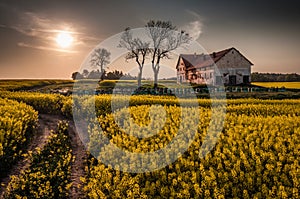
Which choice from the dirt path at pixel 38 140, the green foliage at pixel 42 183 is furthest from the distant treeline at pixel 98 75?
the green foliage at pixel 42 183

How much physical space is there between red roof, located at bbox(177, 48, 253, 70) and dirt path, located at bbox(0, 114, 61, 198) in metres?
→ 40.8

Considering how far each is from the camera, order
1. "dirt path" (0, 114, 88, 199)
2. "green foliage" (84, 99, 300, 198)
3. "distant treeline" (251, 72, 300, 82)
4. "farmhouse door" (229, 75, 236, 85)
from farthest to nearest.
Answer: "distant treeline" (251, 72, 300, 82) < "farmhouse door" (229, 75, 236, 85) < "dirt path" (0, 114, 88, 199) < "green foliage" (84, 99, 300, 198)

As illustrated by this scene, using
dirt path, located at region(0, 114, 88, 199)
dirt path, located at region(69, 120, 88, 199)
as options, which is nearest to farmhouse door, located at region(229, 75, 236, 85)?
dirt path, located at region(0, 114, 88, 199)

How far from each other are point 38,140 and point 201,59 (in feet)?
183

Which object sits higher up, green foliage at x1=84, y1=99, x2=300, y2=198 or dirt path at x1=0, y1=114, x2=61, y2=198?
green foliage at x1=84, y1=99, x2=300, y2=198

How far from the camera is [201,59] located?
223 ft

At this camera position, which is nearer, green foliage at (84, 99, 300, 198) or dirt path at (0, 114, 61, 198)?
green foliage at (84, 99, 300, 198)

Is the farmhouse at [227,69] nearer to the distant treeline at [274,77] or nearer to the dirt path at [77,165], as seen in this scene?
the distant treeline at [274,77]

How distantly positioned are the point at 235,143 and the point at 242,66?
165 feet

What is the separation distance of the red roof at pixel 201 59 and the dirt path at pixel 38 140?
4082 cm

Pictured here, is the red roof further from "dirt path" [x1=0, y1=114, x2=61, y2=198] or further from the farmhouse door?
"dirt path" [x1=0, y1=114, x2=61, y2=198]

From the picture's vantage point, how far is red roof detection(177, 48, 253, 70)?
58781 mm

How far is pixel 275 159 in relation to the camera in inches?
330

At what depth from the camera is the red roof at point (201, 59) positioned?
58781 millimetres
